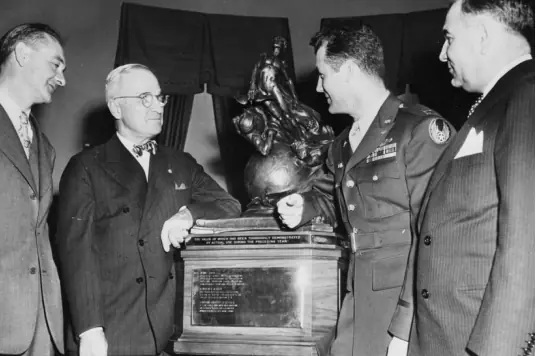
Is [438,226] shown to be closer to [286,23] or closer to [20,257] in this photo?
[20,257]

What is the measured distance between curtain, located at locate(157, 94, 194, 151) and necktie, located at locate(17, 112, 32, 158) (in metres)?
2.76

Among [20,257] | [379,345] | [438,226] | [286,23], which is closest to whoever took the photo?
[438,226]

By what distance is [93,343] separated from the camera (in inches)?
114

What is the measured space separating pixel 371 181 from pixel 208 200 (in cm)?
91

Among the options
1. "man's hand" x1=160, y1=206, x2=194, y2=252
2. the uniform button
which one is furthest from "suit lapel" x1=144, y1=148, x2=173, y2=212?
the uniform button

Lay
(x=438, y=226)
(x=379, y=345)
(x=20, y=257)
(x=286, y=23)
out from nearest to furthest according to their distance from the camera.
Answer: (x=438, y=226)
(x=379, y=345)
(x=20, y=257)
(x=286, y=23)

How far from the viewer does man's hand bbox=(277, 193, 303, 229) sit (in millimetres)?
2904

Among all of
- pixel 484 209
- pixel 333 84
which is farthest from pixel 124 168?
pixel 484 209

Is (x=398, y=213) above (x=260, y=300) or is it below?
above

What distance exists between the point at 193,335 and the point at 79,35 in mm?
3890

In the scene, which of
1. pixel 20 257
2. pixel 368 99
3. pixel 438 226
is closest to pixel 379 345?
pixel 438 226

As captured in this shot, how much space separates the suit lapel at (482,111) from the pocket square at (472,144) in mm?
15

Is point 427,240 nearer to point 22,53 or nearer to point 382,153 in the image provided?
point 382,153

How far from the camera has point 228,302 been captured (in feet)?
9.88
